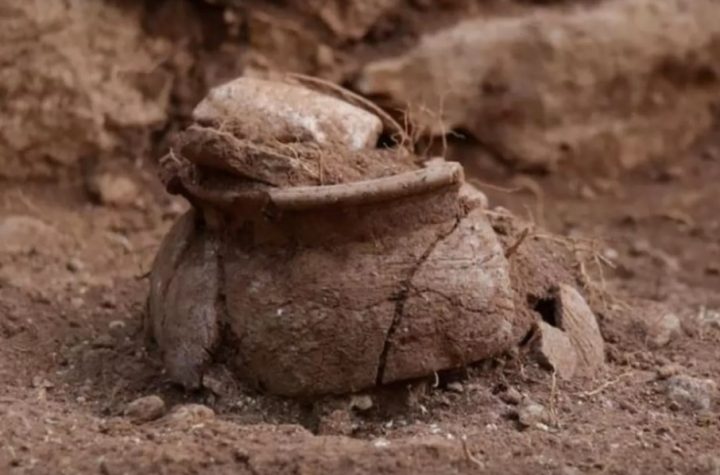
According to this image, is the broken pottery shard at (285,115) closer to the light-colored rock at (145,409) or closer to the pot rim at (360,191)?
the pot rim at (360,191)

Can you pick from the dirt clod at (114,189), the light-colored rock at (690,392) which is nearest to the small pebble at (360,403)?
the light-colored rock at (690,392)

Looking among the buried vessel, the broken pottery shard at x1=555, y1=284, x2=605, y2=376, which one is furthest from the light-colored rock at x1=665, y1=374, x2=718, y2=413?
the buried vessel

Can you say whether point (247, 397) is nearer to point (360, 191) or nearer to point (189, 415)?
point (189, 415)

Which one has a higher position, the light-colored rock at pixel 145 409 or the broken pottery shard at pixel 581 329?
the broken pottery shard at pixel 581 329

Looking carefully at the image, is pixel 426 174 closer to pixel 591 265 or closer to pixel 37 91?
pixel 591 265

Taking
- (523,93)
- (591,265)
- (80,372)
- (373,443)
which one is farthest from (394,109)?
(373,443)

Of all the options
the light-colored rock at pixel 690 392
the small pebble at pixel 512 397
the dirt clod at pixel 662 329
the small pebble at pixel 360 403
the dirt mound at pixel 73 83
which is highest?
the dirt mound at pixel 73 83

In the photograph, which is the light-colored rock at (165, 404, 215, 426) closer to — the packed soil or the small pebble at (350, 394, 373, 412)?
the packed soil
